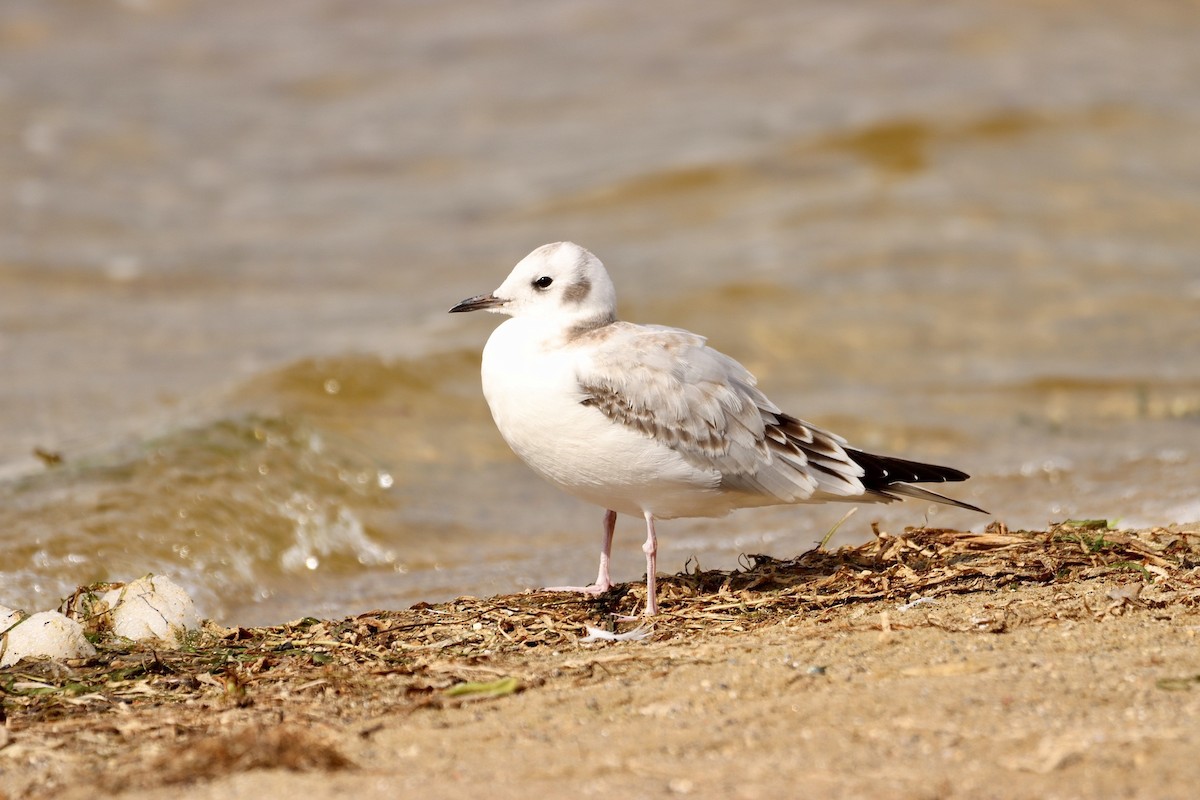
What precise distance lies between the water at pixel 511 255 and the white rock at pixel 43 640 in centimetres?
213

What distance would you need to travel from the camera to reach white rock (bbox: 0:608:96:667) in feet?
15.0

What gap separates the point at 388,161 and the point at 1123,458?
9.60 metres

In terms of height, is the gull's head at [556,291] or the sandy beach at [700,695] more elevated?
the gull's head at [556,291]

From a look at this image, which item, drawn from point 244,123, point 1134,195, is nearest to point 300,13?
point 244,123

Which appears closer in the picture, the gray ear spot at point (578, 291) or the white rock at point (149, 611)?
the white rock at point (149, 611)

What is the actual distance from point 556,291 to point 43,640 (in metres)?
2.14

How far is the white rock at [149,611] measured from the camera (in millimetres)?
4906

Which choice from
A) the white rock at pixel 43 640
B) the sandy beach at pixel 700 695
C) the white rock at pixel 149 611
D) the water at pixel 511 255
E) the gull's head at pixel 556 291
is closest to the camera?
the sandy beach at pixel 700 695

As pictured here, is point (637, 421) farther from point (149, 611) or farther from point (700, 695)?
point (149, 611)

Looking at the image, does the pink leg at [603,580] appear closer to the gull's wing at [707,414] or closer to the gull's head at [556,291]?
the gull's wing at [707,414]

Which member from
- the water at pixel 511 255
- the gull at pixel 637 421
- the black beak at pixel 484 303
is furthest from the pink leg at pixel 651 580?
the water at pixel 511 255

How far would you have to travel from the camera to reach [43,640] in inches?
181

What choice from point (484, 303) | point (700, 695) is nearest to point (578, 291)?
point (484, 303)

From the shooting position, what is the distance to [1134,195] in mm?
14555
